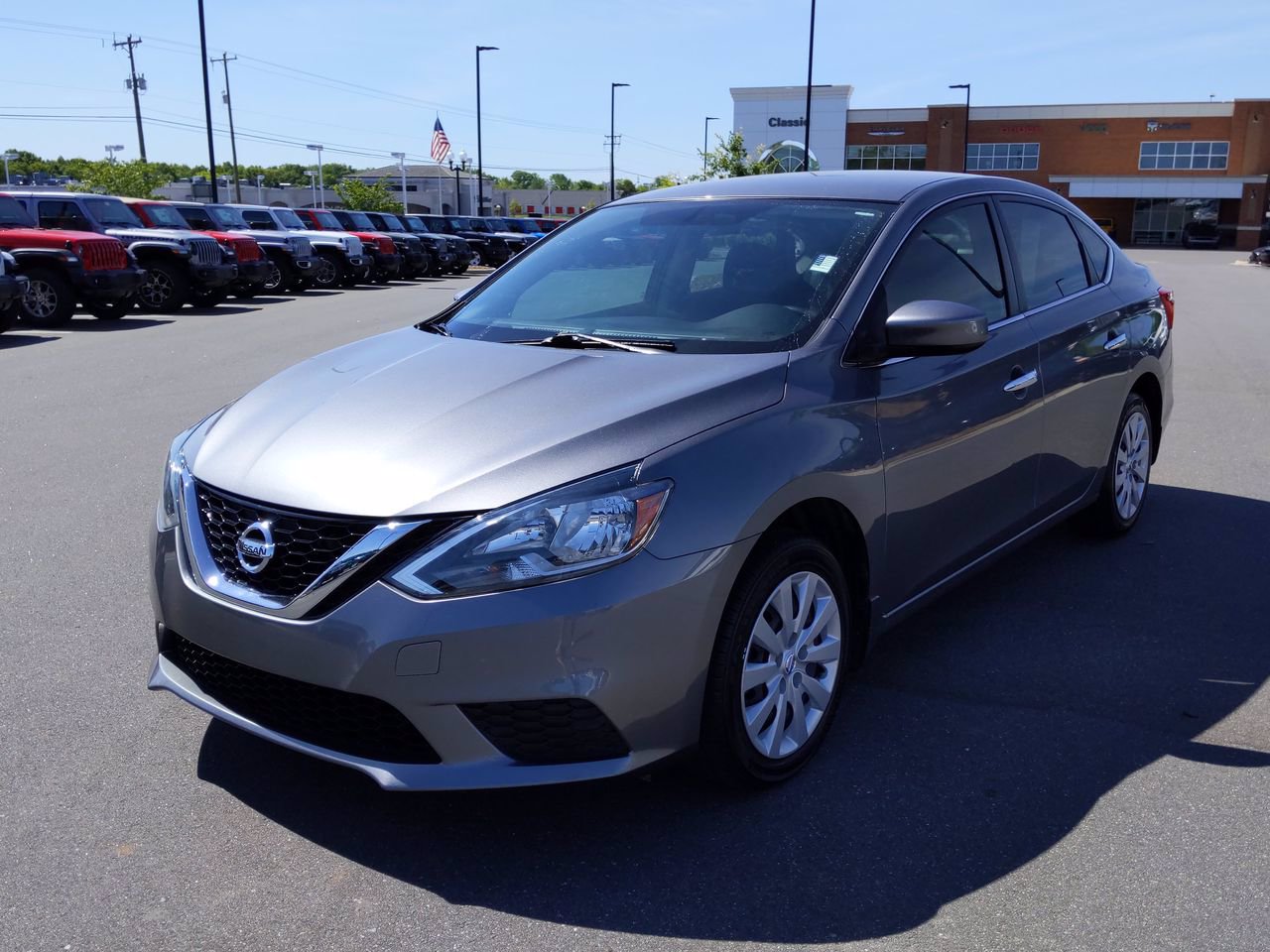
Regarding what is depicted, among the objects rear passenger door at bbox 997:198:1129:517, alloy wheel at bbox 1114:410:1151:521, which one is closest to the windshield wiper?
rear passenger door at bbox 997:198:1129:517

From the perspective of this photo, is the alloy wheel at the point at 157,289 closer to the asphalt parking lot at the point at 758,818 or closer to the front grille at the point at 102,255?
the front grille at the point at 102,255

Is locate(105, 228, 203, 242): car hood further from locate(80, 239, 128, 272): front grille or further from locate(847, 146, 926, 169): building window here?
locate(847, 146, 926, 169): building window

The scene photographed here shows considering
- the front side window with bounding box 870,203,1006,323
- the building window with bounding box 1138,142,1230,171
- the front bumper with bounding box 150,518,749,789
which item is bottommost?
the front bumper with bounding box 150,518,749,789

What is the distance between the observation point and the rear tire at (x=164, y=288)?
19.0 meters

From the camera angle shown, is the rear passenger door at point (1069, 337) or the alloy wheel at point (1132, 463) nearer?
the rear passenger door at point (1069, 337)

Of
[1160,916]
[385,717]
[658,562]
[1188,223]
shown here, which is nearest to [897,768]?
[1160,916]

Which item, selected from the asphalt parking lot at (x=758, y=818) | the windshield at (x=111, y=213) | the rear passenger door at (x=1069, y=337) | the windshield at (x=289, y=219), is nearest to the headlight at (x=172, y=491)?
the asphalt parking lot at (x=758, y=818)

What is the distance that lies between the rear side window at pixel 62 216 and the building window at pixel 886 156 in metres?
74.2

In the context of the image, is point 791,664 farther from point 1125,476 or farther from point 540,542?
point 1125,476

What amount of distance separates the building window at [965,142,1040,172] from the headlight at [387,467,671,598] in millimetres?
87292

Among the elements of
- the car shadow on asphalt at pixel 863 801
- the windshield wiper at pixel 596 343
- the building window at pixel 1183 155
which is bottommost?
the car shadow on asphalt at pixel 863 801

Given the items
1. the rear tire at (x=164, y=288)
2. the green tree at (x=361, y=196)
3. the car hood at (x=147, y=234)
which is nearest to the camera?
the car hood at (x=147, y=234)

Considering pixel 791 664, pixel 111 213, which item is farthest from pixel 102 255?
pixel 791 664

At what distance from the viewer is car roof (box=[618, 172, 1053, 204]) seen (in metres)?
4.26
